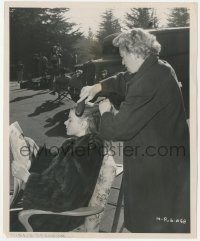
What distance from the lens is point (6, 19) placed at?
6.99 ft

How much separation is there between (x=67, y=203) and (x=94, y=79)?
2.37 feet

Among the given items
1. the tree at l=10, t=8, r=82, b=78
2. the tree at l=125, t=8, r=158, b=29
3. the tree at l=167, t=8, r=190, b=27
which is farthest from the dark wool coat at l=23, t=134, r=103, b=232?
the tree at l=167, t=8, r=190, b=27

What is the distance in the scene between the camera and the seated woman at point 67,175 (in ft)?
6.76

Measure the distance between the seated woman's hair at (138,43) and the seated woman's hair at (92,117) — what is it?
1.25 feet

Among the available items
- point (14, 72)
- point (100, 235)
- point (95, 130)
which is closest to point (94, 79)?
point (95, 130)

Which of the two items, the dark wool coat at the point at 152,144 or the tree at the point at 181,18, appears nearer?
the dark wool coat at the point at 152,144

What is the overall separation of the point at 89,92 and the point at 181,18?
683 millimetres

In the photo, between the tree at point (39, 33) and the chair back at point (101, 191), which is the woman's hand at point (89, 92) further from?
the chair back at point (101, 191)

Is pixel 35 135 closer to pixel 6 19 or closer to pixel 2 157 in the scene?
pixel 2 157

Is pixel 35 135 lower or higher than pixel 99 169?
higher

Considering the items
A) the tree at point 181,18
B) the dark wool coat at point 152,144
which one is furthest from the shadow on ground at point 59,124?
the tree at point 181,18

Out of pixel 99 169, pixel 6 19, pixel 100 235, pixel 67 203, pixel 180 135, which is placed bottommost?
pixel 100 235

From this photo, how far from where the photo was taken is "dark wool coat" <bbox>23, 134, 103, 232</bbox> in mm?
2059

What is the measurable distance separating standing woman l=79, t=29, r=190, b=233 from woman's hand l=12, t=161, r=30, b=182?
0.50 meters
